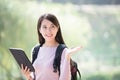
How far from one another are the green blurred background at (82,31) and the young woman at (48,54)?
1.88 metres

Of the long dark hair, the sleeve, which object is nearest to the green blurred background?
the long dark hair

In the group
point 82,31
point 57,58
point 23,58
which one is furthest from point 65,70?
point 82,31

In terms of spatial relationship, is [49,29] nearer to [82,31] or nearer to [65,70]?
[65,70]

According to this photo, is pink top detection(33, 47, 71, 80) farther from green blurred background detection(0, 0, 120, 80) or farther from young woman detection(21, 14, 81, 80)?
green blurred background detection(0, 0, 120, 80)

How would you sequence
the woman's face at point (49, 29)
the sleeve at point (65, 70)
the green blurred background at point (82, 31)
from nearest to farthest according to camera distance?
the sleeve at point (65, 70)
the woman's face at point (49, 29)
the green blurred background at point (82, 31)

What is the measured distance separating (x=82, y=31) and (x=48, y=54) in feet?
6.49

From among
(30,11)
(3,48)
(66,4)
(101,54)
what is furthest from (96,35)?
(3,48)

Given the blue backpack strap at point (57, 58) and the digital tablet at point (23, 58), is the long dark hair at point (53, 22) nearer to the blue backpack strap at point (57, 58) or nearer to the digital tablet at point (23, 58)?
the blue backpack strap at point (57, 58)

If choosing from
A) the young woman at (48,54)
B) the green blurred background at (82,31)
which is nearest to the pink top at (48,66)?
the young woman at (48,54)

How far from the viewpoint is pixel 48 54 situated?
1.68m

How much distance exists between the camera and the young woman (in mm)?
1599

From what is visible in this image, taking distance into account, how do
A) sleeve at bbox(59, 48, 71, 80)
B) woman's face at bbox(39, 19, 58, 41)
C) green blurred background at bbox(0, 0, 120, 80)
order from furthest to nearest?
green blurred background at bbox(0, 0, 120, 80), woman's face at bbox(39, 19, 58, 41), sleeve at bbox(59, 48, 71, 80)

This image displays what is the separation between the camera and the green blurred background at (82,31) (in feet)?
11.9

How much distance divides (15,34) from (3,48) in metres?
0.20
